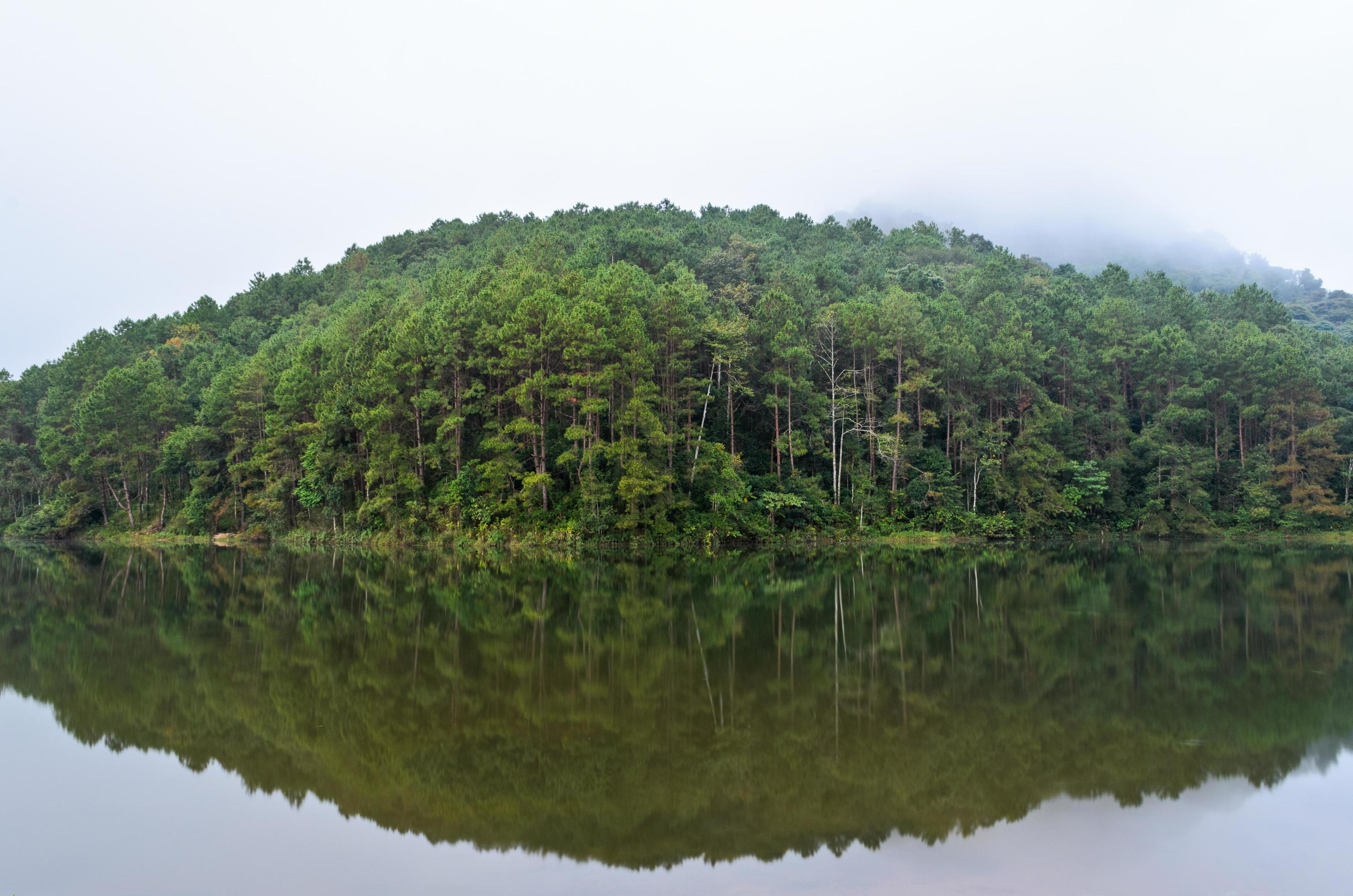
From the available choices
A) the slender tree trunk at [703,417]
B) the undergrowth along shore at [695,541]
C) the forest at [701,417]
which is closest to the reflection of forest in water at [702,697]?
the undergrowth along shore at [695,541]

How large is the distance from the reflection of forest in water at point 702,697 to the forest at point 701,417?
17.4 metres

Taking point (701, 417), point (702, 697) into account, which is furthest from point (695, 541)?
point (702, 697)

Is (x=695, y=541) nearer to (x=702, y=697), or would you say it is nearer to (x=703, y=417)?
(x=703, y=417)

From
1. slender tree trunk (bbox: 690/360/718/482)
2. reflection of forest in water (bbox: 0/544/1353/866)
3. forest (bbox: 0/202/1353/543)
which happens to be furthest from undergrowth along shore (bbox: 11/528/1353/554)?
reflection of forest in water (bbox: 0/544/1353/866)

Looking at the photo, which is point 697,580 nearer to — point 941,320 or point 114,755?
point 114,755

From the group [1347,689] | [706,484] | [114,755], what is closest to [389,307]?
[706,484]

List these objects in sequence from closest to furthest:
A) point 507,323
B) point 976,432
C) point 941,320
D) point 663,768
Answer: point 663,768, point 507,323, point 976,432, point 941,320

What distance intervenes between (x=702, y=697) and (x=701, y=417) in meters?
32.8

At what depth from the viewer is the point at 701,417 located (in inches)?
1702

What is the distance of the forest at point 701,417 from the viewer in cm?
3928

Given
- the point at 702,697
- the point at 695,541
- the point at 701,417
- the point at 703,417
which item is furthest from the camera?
the point at 701,417

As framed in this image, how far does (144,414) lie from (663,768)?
186 ft

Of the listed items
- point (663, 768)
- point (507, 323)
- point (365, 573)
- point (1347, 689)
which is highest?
point (507, 323)

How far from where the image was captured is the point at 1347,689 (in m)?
11.4
